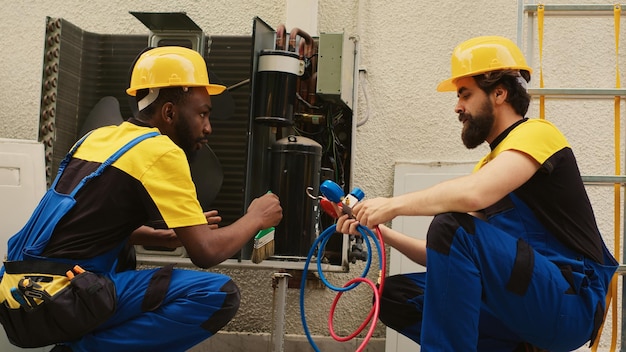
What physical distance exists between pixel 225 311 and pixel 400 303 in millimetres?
636

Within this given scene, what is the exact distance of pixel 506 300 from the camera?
2.12 meters

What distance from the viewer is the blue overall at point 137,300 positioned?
2.36 metres

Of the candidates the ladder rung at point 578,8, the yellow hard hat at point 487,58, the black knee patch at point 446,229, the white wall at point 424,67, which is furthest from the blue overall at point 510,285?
the white wall at point 424,67

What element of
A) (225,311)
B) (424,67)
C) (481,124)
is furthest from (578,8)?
(225,311)

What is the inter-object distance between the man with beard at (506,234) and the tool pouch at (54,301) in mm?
878

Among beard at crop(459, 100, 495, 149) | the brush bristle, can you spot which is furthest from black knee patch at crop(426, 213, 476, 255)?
the brush bristle

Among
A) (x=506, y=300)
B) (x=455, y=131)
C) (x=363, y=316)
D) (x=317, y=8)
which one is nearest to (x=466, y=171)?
(x=455, y=131)

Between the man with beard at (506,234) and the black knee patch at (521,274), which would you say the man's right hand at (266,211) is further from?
the black knee patch at (521,274)

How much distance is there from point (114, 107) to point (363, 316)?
1705 mm

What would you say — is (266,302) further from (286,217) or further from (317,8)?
(317,8)

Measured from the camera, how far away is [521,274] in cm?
209

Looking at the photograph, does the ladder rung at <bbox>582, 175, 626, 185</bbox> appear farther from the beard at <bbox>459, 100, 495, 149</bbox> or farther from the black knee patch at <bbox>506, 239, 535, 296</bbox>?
the black knee patch at <bbox>506, 239, 535, 296</bbox>

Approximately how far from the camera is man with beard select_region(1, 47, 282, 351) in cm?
234

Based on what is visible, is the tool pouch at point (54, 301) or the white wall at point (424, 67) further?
the white wall at point (424, 67)
